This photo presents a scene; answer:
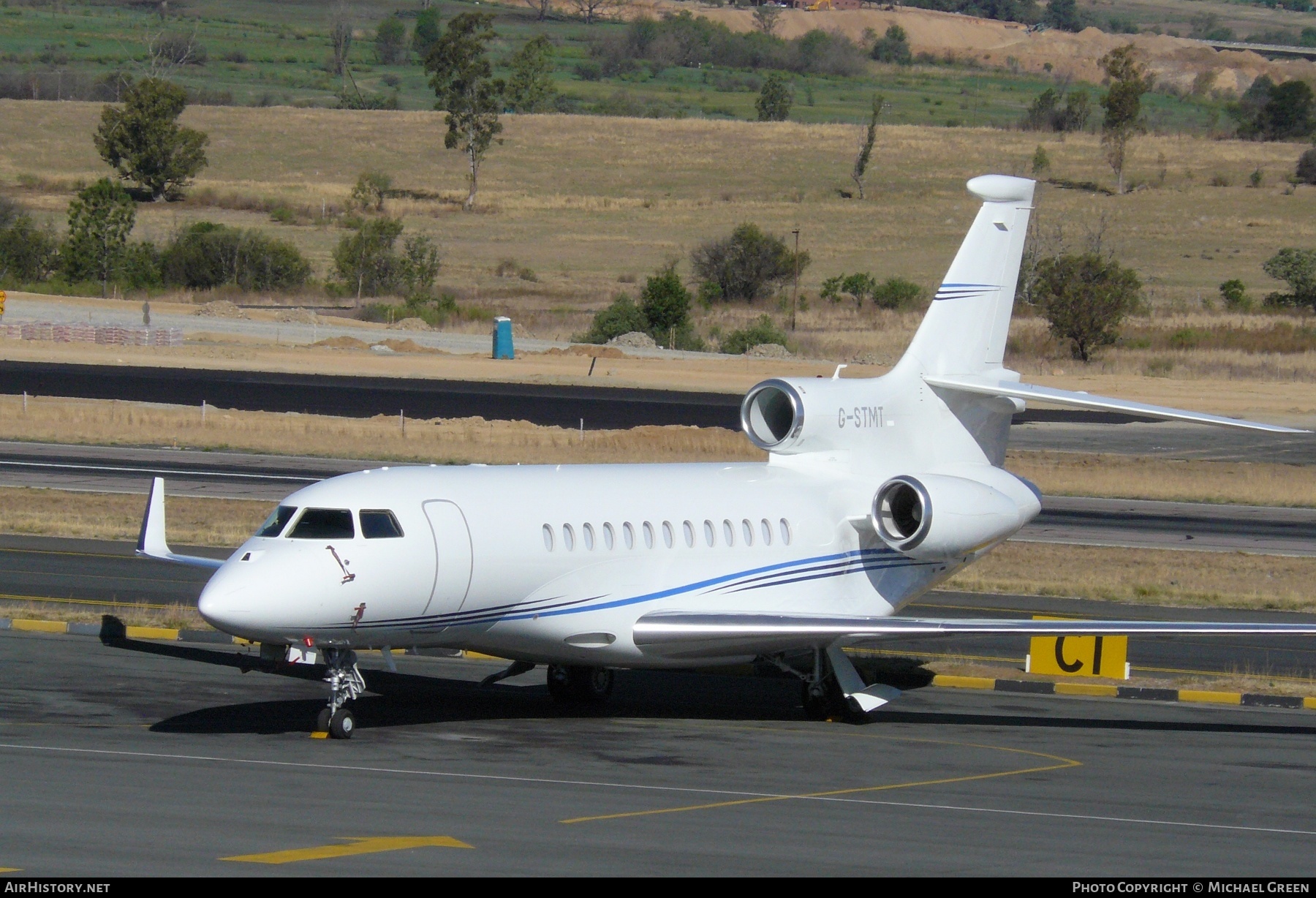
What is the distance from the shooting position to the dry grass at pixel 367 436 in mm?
49125

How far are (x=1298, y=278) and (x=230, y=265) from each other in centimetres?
6503

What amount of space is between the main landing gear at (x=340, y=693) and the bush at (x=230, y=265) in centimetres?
8556

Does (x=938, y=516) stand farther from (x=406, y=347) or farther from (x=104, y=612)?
(x=406, y=347)

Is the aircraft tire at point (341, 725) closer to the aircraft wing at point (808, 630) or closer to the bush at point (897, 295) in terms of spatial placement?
the aircraft wing at point (808, 630)

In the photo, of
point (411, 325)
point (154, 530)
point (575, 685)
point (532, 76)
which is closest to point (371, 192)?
point (532, 76)

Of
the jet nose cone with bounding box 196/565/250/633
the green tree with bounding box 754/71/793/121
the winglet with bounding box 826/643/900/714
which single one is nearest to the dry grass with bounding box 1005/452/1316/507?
the winglet with bounding box 826/643/900/714

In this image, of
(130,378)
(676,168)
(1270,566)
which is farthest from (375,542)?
(676,168)

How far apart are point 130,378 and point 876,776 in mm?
52403

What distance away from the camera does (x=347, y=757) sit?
53.4 ft

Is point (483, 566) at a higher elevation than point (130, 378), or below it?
higher

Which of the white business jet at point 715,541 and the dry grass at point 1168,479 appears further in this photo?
the dry grass at point 1168,479

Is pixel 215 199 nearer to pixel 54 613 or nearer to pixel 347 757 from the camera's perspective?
pixel 54 613

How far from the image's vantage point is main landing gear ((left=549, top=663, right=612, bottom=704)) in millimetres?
20672

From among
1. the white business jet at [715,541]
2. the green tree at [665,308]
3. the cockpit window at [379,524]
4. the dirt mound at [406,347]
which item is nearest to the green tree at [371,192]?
the green tree at [665,308]
